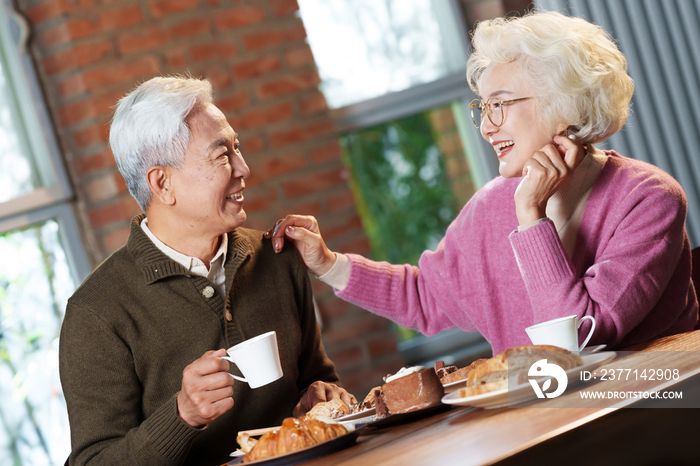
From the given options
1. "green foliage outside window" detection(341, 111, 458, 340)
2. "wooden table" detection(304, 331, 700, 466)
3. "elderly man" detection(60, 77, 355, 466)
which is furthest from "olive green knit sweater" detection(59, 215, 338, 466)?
"green foliage outside window" detection(341, 111, 458, 340)

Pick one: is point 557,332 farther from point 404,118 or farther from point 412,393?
point 404,118

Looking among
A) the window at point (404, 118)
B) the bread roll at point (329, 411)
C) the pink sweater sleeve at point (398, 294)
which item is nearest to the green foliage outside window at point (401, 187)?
the window at point (404, 118)

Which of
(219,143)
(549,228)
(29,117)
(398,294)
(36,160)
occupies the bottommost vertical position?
(398,294)

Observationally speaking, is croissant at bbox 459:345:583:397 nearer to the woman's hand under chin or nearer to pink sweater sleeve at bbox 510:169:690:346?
pink sweater sleeve at bbox 510:169:690:346

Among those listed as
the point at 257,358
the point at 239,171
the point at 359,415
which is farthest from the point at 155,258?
the point at 359,415

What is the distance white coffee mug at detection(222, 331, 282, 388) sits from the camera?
1163 mm

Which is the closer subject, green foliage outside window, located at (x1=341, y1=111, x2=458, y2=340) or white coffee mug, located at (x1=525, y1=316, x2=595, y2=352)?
white coffee mug, located at (x1=525, y1=316, x2=595, y2=352)

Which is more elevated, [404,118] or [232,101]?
[232,101]

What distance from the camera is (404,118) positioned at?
10.1ft

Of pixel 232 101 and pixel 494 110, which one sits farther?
pixel 232 101

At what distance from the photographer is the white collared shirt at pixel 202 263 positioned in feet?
5.25

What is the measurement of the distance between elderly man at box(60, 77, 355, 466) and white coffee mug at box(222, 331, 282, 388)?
0.17 m

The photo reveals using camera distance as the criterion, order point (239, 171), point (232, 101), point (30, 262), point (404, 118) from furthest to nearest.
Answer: point (404, 118) → point (232, 101) → point (30, 262) → point (239, 171)

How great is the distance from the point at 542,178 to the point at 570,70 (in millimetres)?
290
